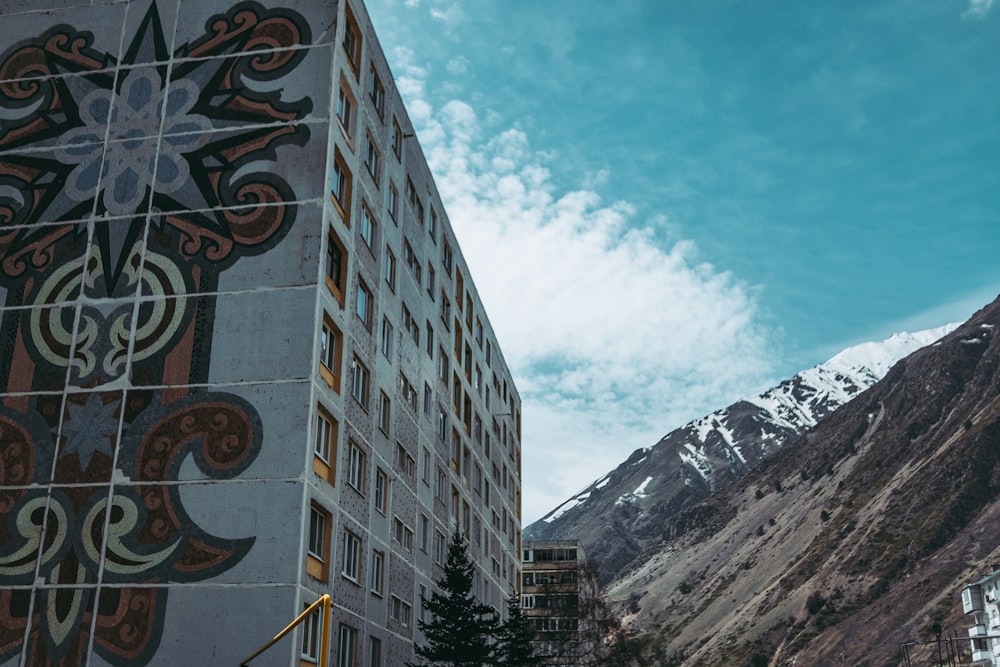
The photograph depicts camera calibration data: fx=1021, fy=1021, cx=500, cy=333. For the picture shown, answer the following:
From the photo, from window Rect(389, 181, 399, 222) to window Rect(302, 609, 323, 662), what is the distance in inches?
697

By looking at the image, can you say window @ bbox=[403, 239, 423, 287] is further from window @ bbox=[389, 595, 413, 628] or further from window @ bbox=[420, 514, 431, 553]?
window @ bbox=[389, 595, 413, 628]

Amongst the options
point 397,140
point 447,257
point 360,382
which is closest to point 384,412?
point 360,382

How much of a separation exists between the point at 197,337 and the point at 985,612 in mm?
103113

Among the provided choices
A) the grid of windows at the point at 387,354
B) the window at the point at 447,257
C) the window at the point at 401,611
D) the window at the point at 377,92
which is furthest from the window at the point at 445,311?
the window at the point at 401,611

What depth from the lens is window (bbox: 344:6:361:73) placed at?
3686 centimetres

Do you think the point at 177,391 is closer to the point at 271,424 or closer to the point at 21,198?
the point at 271,424

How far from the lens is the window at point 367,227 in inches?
1475

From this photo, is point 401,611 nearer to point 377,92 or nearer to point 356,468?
point 356,468

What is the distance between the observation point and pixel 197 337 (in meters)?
31.4

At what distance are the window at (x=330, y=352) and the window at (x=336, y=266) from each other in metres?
1.12

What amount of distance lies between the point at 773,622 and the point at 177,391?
155 metres

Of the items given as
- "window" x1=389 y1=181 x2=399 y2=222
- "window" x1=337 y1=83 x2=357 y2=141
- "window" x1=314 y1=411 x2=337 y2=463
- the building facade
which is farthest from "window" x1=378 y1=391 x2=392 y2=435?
"window" x1=337 y1=83 x2=357 y2=141

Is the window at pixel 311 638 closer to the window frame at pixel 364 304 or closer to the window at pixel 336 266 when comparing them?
the window at pixel 336 266

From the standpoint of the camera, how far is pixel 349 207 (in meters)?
35.7
